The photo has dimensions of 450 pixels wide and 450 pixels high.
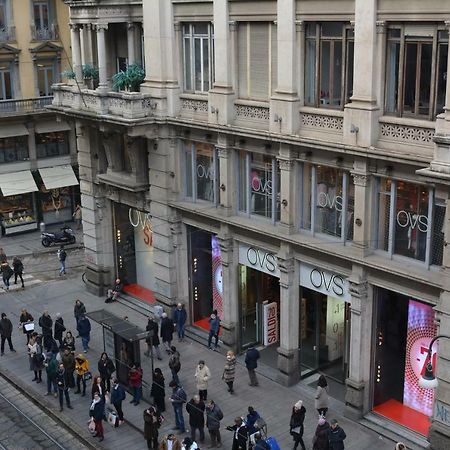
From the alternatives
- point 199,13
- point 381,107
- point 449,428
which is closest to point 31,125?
point 199,13

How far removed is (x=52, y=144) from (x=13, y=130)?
3143mm

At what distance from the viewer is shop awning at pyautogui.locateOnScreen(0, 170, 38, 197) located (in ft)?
146

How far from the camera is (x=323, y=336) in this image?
25141 mm

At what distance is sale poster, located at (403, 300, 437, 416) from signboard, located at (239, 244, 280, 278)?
5.49m

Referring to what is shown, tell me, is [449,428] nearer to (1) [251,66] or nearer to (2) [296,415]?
(2) [296,415]

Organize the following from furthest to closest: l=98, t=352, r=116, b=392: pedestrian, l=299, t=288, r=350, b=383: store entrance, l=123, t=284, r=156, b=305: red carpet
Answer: l=123, t=284, r=156, b=305: red carpet < l=299, t=288, r=350, b=383: store entrance < l=98, t=352, r=116, b=392: pedestrian

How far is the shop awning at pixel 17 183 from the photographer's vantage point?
146 feet

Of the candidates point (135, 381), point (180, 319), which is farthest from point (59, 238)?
point (135, 381)

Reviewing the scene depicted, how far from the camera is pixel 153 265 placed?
31969 mm

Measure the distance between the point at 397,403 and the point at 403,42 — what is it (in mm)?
10747

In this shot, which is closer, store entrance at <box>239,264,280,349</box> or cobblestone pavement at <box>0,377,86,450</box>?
cobblestone pavement at <box>0,377,86,450</box>

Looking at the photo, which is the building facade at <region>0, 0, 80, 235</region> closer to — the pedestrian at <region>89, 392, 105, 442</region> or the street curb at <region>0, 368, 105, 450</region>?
the street curb at <region>0, 368, 105, 450</region>

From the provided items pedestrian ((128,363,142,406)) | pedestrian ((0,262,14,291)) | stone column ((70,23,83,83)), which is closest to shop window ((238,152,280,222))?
pedestrian ((128,363,142,406))

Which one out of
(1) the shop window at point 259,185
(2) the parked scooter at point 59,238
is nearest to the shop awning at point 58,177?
(2) the parked scooter at point 59,238
